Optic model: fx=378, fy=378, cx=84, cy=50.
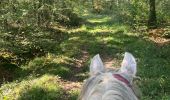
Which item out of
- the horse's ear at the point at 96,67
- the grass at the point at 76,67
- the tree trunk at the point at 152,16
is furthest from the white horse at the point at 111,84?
the tree trunk at the point at 152,16

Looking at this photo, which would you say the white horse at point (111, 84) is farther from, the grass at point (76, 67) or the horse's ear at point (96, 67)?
the grass at point (76, 67)

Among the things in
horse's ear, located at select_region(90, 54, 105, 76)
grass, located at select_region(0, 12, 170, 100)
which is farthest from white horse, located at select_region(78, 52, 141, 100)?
grass, located at select_region(0, 12, 170, 100)

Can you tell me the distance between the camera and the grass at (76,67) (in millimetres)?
11054

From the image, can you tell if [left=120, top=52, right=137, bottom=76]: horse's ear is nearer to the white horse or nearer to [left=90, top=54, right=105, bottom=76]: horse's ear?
the white horse

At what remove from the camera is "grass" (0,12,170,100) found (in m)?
11.1

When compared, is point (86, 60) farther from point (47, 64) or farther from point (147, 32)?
point (147, 32)

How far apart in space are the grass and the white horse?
24.8ft

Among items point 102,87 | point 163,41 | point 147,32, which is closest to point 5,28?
point 163,41

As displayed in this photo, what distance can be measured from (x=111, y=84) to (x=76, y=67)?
42.6ft

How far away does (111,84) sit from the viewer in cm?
187

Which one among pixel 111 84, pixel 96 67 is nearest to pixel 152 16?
pixel 96 67

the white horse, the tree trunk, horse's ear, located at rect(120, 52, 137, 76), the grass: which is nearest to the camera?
the white horse

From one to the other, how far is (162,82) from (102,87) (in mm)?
9687

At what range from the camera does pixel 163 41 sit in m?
19.7
